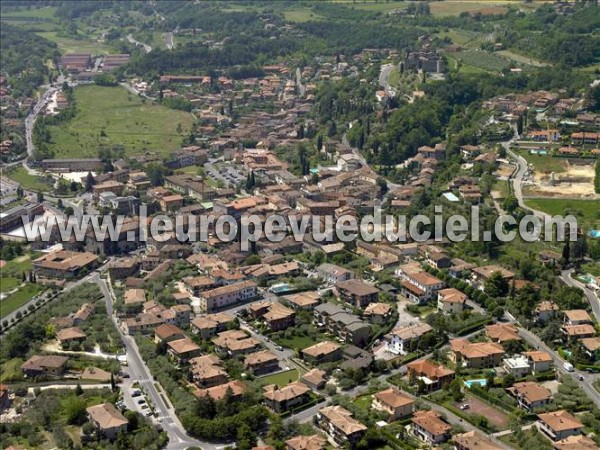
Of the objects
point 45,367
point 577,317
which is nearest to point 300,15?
point 577,317

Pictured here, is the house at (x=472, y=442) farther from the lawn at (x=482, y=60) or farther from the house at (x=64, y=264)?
the lawn at (x=482, y=60)

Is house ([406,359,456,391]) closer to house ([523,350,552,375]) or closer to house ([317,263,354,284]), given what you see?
house ([523,350,552,375])

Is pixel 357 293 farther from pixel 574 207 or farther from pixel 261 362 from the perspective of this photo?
pixel 574 207

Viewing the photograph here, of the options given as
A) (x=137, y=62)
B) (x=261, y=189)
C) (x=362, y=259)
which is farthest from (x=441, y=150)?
(x=137, y=62)

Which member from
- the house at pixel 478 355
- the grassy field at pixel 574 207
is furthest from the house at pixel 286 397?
the grassy field at pixel 574 207

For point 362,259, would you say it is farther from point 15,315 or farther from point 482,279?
point 15,315

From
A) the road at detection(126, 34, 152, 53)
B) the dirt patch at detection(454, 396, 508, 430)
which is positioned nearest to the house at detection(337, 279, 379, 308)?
the dirt patch at detection(454, 396, 508, 430)

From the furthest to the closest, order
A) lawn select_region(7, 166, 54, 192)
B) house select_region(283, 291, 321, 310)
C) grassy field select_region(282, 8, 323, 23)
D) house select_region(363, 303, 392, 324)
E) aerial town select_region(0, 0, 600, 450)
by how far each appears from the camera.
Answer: grassy field select_region(282, 8, 323, 23) → lawn select_region(7, 166, 54, 192) → house select_region(283, 291, 321, 310) → house select_region(363, 303, 392, 324) → aerial town select_region(0, 0, 600, 450)
